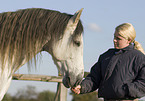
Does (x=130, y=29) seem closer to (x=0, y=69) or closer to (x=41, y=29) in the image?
(x=41, y=29)

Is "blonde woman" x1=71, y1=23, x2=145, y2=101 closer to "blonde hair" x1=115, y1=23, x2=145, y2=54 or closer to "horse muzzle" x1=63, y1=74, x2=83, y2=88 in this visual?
"blonde hair" x1=115, y1=23, x2=145, y2=54

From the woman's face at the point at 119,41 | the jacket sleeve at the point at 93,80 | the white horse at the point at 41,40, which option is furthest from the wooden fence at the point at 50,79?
the woman's face at the point at 119,41

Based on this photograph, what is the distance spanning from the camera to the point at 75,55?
3016 millimetres

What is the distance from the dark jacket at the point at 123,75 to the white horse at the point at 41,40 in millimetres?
437

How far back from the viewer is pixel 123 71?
8.71ft

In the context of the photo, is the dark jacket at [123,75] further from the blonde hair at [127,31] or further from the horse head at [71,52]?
the horse head at [71,52]

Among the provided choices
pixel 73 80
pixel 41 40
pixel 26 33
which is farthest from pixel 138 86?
pixel 26 33

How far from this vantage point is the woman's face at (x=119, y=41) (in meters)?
2.74

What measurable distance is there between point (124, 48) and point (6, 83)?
58.7 inches

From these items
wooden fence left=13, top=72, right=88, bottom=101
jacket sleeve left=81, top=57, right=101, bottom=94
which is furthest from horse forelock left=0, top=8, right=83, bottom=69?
wooden fence left=13, top=72, right=88, bottom=101

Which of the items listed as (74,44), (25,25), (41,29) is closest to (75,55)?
(74,44)

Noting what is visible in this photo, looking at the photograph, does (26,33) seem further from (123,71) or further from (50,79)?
(50,79)

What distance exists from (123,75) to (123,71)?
0.05 metres

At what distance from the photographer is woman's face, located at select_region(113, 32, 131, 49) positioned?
274 cm
